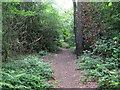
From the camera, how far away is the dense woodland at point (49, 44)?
14.0 ft

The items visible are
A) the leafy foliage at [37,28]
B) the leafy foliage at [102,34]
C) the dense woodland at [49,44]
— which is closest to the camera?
the dense woodland at [49,44]

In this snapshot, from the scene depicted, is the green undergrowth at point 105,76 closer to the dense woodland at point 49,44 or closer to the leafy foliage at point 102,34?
the dense woodland at point 49,44

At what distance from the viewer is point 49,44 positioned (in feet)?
38.2

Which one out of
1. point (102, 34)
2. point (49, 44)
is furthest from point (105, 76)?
point (49, 44)

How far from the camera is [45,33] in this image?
11352mm

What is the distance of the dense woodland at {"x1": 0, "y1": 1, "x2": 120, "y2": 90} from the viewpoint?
4.26m

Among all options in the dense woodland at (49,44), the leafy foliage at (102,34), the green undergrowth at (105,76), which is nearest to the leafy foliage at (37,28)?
the dense woodland at (49,44)

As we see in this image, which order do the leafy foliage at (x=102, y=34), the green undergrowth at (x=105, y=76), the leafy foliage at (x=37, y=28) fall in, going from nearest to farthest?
the green undergrowth at (x=105, y=76), the leafy foliage at (x=102, y=34), the leafy foliage at (x=37, y=28)

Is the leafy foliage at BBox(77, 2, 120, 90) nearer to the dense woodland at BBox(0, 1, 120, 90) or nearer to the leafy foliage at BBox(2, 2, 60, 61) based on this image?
the dense woodland at BBox(0, 1, 120, 90)

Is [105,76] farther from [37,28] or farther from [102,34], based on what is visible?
[37,28]

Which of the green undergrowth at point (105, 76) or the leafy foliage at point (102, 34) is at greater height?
the leafy foliage at point (102, 34)

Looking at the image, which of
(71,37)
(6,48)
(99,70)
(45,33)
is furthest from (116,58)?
(71,37)

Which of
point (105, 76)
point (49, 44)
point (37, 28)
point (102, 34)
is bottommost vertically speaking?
point (105, 76)

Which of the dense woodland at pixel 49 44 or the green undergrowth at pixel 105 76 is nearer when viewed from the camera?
the green undergrowth at pixel 105 76
